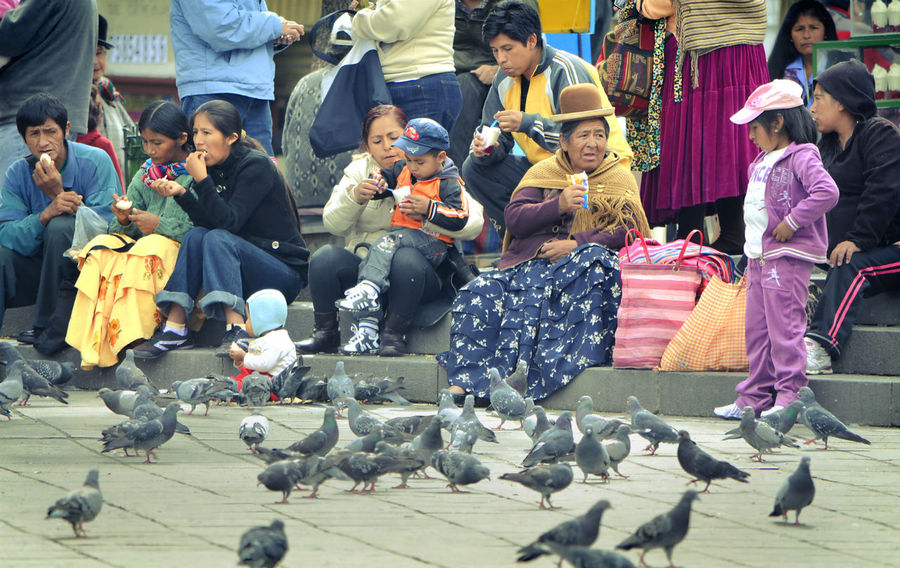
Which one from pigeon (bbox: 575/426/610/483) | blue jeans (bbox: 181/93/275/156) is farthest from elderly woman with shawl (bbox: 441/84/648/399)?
blue jeans (bbox: 181/93/275/156)

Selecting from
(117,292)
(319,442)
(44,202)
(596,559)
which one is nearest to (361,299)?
(117,292)

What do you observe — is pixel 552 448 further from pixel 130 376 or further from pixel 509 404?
pixel 130 376

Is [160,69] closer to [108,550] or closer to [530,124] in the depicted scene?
[530,124]

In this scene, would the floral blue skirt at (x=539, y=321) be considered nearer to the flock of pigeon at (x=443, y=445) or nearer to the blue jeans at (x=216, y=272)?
the flock of pigeon at (x=443, y=445)

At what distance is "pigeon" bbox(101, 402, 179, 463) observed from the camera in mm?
6027

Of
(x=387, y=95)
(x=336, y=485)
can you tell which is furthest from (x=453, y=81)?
(x=336, y=485)

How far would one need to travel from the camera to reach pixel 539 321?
7961 mm

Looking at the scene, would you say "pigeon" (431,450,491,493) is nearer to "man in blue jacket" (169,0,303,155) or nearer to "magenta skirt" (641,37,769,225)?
"magenta skirt" (641,37,769,225)

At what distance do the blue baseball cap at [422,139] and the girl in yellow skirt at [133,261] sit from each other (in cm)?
164

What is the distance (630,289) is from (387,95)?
2563 mm

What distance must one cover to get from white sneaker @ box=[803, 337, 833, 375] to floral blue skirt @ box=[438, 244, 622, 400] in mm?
1150

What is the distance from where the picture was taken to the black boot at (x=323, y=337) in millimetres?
8719

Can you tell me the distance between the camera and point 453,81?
9.37 metres

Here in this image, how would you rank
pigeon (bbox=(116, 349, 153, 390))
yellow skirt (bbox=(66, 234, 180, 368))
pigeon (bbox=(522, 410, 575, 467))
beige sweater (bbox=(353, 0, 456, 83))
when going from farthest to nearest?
beige sweater (bbox=(353, 0, 456, 83))
yellow skirt (bbox=(66, 234, 180, 368))
pigeon (bbox=(116, 349, 153, 390))
pigeon (bbox=(522, 410, 575, 467))
